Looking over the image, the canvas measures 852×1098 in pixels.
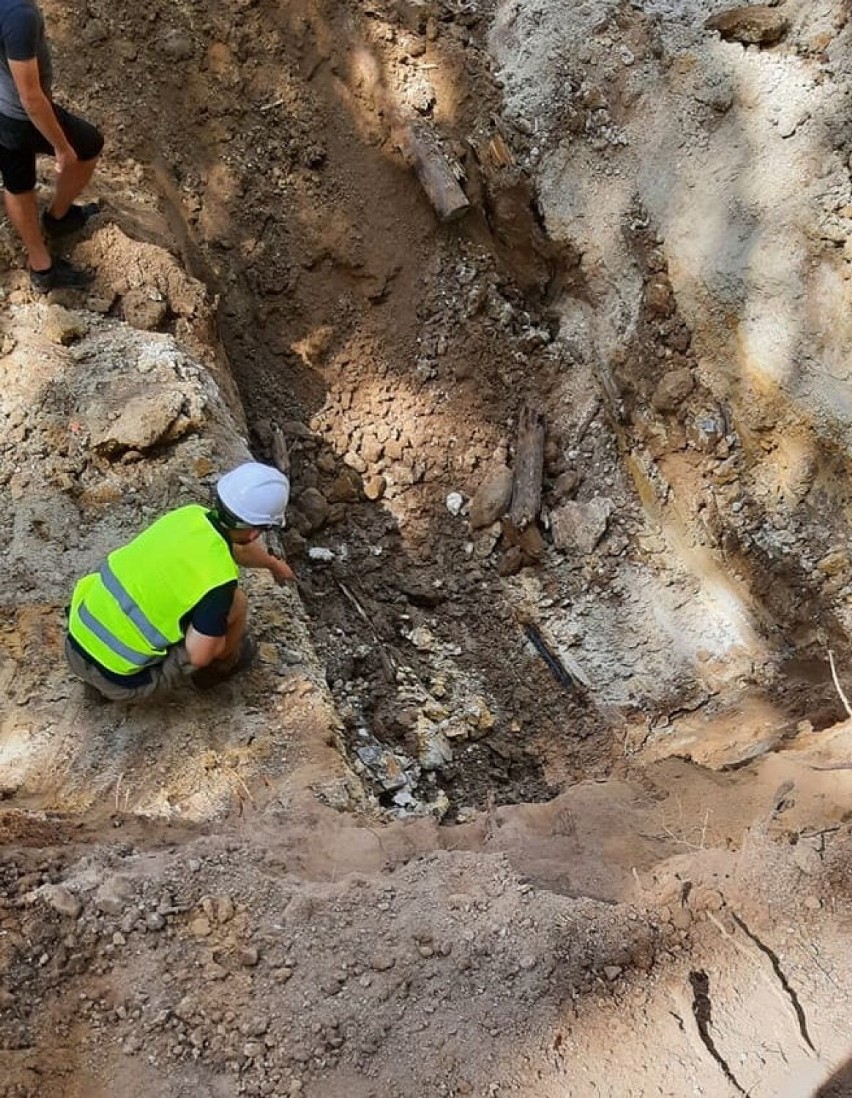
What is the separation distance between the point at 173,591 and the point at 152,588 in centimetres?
8

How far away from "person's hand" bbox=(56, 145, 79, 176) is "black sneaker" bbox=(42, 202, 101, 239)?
32cm

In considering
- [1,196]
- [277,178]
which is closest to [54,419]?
[1,196]

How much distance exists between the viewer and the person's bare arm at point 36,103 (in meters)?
3.84

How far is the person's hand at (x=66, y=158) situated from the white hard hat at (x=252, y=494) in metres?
2.07

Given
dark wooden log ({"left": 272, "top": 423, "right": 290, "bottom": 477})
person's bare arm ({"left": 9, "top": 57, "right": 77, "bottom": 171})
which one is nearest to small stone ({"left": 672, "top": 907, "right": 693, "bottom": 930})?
dark wooden log ({"left": 272, "top": 423, "right": 290, "bottom": 477})

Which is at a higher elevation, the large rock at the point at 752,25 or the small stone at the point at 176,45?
the small stone at the point at 176,45

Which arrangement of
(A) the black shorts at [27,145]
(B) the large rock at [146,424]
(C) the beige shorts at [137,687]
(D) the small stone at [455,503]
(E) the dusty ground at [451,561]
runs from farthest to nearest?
(D) the small stone at [455,503] < (B) the large rock at [146,424] < (A) the black shorts at [27,145] < (C) the beige shorts at [137,687] < (E) the dusty ground at [451,561]

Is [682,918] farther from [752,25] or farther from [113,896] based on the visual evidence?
[752,25]

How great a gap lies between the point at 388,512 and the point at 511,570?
907mm

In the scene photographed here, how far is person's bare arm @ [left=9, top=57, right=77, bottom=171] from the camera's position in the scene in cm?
384

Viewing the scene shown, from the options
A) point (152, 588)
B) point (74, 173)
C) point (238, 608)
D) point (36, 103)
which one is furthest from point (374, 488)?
point (36, 103)

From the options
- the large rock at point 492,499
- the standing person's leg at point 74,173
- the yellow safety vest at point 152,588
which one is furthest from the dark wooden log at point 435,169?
the yellow safety vest at point 152,588

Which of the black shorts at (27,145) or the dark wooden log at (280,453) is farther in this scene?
the dark wooden log at (280,453)

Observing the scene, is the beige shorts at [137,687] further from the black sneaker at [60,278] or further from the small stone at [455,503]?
the small stone at [455,503]
